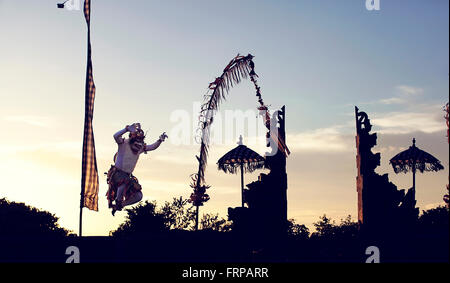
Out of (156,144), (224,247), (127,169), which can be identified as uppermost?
(156,144)

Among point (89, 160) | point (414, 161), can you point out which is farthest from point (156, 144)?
point (414, 161)

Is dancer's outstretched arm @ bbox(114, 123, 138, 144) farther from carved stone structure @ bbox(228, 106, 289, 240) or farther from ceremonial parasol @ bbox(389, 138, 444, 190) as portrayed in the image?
ceremonial parasol @ bbox(389, 138, 444, 190)

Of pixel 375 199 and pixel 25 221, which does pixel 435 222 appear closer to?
pixel 375 199

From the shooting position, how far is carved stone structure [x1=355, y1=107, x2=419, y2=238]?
2298 centimetres

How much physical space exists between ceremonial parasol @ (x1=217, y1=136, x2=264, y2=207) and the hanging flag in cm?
563

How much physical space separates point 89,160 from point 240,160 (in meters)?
5.94

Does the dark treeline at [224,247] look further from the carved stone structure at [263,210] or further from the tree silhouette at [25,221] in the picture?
the tree silhouette at [25,221]

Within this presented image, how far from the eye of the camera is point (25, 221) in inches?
1309

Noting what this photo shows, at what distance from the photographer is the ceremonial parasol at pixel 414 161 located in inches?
1097

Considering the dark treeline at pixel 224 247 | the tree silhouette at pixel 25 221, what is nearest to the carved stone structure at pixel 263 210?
the dark treeline at pixel 224 247

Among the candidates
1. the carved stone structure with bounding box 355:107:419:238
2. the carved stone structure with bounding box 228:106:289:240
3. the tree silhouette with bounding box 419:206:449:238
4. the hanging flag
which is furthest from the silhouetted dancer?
the tree silhouette with bounding box 419:206:449:238

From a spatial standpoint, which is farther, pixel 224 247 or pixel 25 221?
pixel 25 221

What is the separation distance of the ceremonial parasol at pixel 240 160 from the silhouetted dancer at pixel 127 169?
11.4 feet

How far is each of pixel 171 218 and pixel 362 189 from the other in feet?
39.8
